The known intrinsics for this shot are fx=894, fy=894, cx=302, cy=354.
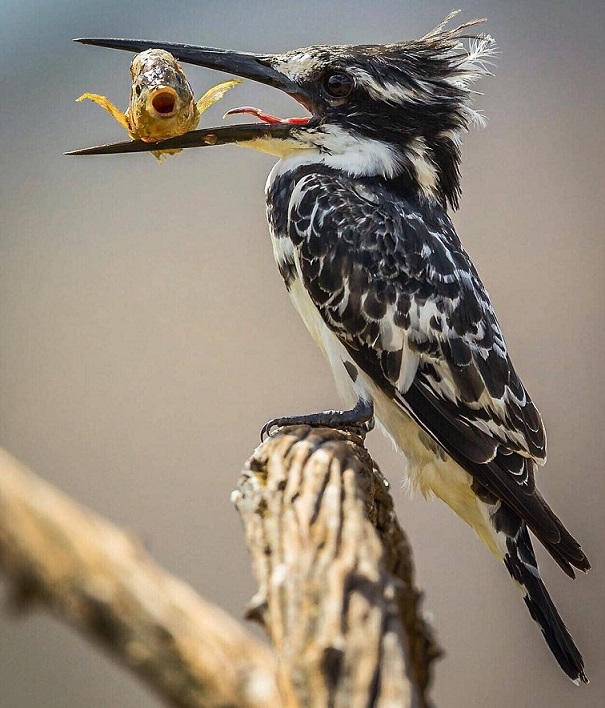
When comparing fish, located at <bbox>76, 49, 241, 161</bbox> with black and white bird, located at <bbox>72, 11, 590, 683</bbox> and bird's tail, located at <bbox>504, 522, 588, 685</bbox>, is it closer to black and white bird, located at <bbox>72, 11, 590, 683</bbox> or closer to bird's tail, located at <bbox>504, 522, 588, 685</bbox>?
black and white bird, located at <bbox>72, 11, 590, 683</bbox>

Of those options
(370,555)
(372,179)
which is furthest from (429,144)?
(370,555)

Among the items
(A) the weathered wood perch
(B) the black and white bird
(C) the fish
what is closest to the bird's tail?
(B) the black and white bird

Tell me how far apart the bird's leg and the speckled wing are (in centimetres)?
5

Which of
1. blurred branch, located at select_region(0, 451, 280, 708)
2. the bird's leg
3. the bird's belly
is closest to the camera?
blurred branch, located at select_region(0, 451, 280, 708)

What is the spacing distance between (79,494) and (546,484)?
138cm

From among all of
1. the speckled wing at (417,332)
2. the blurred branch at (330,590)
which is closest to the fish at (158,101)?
the speckled wing at (417,332)

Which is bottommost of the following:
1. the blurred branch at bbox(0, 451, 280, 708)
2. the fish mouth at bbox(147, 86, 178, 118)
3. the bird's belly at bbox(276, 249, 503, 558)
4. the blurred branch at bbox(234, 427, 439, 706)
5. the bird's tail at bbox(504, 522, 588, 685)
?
the bird's tail at bbox(504, 522, 588, 685)

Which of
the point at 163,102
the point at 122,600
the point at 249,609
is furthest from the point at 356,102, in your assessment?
the point at 122,600

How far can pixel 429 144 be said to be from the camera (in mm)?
1482

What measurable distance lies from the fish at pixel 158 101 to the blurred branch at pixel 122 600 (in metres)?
0.96

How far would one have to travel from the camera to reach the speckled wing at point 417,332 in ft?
4.27

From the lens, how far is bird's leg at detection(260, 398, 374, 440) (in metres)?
1.24

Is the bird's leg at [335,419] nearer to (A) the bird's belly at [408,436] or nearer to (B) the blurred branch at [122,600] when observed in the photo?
(A) the bird's belly at [408,436]

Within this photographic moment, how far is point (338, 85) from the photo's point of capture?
1.38 m
